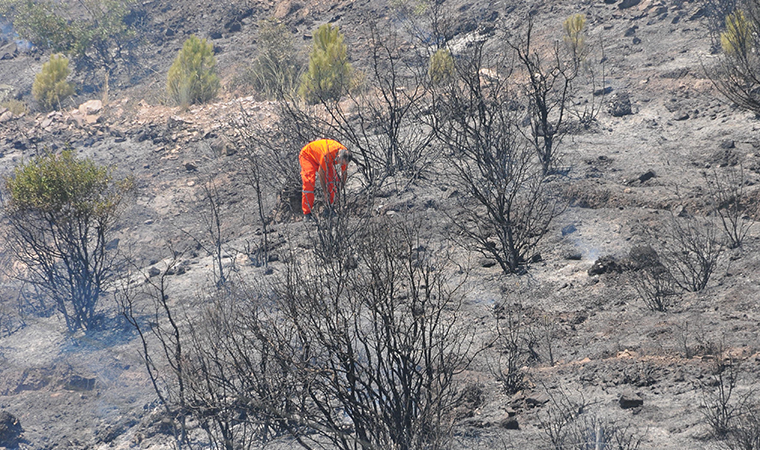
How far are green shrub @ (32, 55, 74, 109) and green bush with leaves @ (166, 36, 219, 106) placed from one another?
3.78 meters

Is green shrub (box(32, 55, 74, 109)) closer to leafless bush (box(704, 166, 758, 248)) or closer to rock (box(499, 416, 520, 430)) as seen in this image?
leafless bush (box(704, 166, 758, 248))

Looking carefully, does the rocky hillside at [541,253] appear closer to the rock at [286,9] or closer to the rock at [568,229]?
the rock at [568,229]

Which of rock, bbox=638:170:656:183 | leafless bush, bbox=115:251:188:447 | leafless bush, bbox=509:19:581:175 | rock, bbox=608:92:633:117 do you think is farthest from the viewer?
rock, bbox=608:92:633:117

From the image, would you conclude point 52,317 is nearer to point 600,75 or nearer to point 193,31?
point 600,75

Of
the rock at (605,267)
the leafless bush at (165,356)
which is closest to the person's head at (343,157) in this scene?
the leafless bush at (165,356)

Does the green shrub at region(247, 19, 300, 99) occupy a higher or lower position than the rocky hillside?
higher

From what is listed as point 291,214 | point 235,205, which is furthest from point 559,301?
point 235,205

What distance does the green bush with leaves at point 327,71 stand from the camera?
17719 mm

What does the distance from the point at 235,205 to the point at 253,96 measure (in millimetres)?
6768

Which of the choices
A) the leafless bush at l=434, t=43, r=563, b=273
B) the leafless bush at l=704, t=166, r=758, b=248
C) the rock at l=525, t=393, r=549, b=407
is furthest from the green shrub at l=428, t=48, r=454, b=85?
the rock at l=525, t=393, r=549, b=407

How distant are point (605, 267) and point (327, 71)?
36.3 ft

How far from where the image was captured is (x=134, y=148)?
59.6 feet

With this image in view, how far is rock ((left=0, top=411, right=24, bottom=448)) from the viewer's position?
8.65 m

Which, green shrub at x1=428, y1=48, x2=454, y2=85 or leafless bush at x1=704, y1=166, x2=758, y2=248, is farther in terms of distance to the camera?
A: green shrub at x1=428, y1=48, x2=454, y2=85
